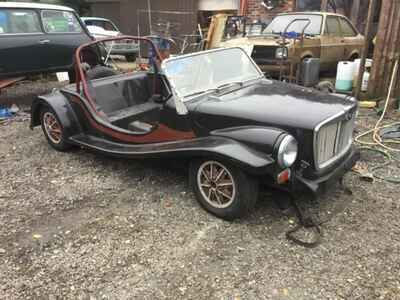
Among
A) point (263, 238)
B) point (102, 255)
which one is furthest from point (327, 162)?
point (102, 255)

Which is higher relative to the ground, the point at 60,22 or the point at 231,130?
the point at 60,22

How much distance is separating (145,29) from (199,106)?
14203 millimetres

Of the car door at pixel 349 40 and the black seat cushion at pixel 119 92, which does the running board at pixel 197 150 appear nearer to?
the black seat cushion at pixel 119 92

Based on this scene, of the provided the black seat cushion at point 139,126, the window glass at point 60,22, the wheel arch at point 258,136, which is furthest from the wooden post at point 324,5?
the wheel arch at point 258,136

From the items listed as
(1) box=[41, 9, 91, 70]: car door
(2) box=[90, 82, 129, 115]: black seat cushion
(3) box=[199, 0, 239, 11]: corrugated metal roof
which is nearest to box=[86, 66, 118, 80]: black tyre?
(2) box=[90, 82, 129, 115]: black seat cushion

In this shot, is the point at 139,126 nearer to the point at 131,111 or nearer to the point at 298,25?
the point at 131,111

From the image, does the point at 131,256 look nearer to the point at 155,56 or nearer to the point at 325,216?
the point at 325,216

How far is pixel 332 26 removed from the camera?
9.05 m

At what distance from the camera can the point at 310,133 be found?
3055 mm

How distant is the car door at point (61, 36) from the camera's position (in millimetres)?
7742

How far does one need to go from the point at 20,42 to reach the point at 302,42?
5.59 meters

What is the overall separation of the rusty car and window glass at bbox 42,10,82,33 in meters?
3.35

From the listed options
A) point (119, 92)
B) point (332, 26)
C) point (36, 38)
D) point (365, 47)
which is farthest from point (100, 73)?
point (332, 26)

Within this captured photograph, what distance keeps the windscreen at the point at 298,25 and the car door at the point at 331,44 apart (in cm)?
21
